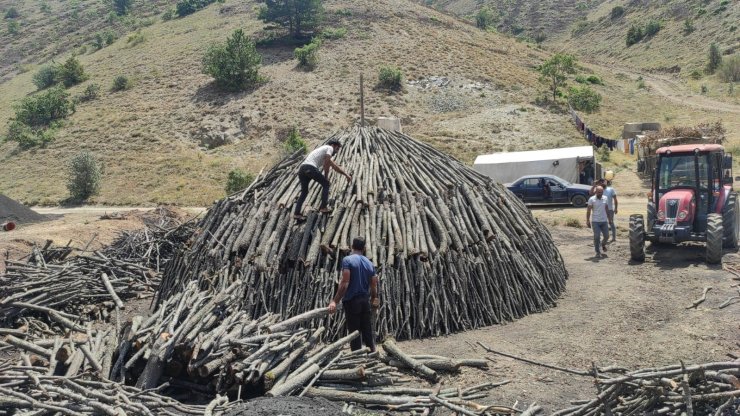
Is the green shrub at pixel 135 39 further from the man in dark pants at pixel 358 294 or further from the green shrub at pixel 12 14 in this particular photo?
the man in dark pants at pixel 358 294

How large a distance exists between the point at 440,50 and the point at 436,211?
3958cm

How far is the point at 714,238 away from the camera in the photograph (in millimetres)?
11578

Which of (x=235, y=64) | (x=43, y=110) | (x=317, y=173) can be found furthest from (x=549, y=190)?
(x=43, y=110)

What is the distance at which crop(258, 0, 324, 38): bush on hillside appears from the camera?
4953 centimetres

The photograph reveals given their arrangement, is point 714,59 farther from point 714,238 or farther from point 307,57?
point 714,238

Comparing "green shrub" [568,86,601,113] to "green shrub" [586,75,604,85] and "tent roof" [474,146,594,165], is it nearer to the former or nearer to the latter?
"green shrub" [586,75,604,85]

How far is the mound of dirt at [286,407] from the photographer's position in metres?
5.34

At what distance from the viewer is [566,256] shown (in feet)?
45.4

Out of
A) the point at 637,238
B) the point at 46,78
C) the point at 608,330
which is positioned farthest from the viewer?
the point at 46,78

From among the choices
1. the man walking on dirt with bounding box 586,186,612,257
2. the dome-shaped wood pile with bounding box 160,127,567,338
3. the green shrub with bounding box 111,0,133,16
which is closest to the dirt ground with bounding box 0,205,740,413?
the dome-shaped wood pile with bounding box 160,127,567,338

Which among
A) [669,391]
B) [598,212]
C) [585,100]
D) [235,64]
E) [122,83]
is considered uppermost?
[235,64]

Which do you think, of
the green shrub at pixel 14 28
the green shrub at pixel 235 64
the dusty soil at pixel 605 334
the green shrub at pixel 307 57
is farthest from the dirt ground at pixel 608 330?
the green shrub at pixel 14 28

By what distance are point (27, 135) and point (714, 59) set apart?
156 ft

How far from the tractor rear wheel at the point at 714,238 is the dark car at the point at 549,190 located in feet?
37.8
